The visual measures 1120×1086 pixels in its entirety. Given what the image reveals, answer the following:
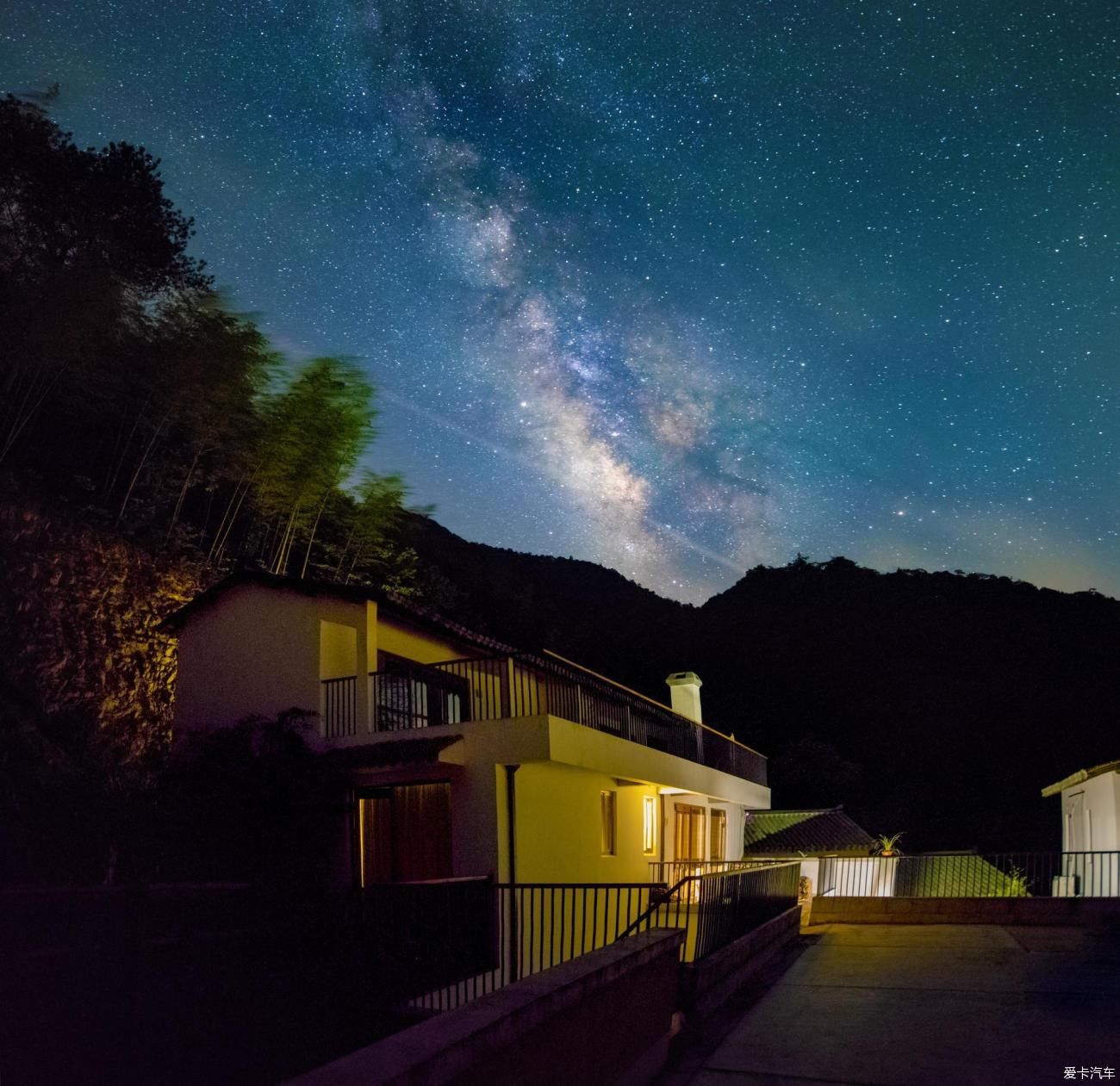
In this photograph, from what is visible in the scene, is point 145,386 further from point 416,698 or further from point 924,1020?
point 924,1020

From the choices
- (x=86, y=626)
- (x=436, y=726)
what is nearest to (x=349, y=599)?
(x=436, y=726)

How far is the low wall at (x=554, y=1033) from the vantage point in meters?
3.33

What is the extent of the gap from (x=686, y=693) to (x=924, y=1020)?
1537cm

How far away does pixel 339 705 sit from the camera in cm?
1482

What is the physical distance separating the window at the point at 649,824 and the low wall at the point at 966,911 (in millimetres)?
5137

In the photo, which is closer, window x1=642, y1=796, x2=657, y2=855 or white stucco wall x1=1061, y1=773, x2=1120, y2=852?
white stucco wall x1=1061, y1=773, x2=1120, y2=852

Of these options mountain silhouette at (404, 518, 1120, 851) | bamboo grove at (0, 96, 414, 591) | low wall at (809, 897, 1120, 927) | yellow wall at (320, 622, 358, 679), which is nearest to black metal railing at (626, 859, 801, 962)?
low wall at (809, 897, 1120, 927)

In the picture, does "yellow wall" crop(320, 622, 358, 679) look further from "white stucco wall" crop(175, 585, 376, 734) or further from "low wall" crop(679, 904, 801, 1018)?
"low wall" crop(679, 904, 801, 1018)

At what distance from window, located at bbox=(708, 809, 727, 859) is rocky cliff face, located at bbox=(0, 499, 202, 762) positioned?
529 inches

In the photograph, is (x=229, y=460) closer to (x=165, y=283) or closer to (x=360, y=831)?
(x=165, y=283)

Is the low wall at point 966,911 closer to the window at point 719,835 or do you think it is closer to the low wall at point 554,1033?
the low wall at point 554,1033

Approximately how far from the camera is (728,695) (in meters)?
41.6

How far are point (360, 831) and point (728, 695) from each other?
29441 millimetres

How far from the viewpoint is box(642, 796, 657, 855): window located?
18.7 metres
